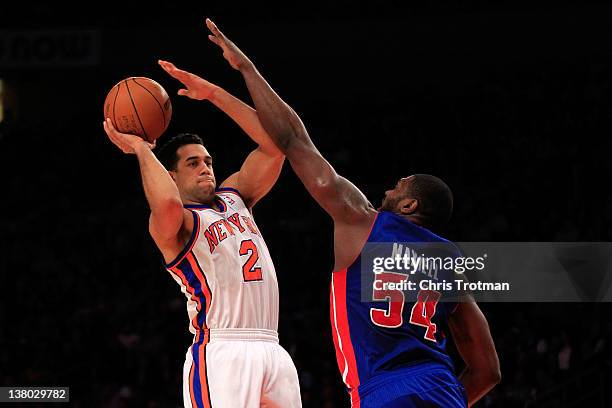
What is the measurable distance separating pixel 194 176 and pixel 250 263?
25.8 inches

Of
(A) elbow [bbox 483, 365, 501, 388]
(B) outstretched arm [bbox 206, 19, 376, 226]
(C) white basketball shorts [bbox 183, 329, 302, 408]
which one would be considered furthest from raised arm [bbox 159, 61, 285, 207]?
(A) elbow [bbox 483, 365, 501, 388]

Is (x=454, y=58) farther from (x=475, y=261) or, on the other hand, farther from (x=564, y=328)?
(x=564, y=328)

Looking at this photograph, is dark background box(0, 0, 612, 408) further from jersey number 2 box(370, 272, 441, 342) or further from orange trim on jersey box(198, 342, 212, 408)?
jersey number 2 box(370, 272, 441, 342)

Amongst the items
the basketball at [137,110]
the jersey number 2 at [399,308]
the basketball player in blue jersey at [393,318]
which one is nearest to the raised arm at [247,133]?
the basketball at [137,110]

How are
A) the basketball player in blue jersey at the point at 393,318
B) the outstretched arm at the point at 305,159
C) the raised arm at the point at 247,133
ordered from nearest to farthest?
the basketball player in blue jersey at the point at 393,318 < the outstretched arm at the point at 305,159 < the raised arm at the point at 247,133

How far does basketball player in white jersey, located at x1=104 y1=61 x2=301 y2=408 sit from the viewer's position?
15.4 feet

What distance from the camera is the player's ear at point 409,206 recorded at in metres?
4.05

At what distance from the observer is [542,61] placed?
1426 centimetres

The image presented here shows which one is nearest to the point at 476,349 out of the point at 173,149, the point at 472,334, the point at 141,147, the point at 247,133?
the point at 472,334

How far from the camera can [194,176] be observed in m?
5.21

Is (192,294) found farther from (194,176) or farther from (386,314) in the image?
(386,314)

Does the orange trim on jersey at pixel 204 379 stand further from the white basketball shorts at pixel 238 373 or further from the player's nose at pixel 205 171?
the player's nose at pixel 205 171

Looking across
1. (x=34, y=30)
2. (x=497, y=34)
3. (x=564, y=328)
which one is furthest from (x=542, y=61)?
(x=34, y=30)

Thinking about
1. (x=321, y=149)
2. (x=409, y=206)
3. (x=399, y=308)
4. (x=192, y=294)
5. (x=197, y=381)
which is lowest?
(x=197, y=381)
